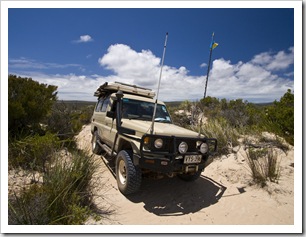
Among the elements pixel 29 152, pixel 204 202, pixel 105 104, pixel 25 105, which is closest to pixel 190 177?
pixel 204 202

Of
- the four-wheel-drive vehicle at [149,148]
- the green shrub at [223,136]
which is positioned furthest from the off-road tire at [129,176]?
the green shrub at [223,136]

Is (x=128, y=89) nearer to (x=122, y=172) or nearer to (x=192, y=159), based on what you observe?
(x=122, y=172)

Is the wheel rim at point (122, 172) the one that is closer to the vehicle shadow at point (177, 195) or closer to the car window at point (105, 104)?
the vehicle shadow at point (177, 195)

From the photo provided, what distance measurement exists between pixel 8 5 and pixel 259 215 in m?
4.96

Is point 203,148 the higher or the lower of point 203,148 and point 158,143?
the lower

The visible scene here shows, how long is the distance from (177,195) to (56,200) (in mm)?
2214

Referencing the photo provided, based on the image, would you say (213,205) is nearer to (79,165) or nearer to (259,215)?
(259,215)

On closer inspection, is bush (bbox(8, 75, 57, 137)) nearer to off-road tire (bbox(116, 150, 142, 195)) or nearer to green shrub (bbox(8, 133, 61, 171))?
green shrub (bbox(8, 133, 61, 171))

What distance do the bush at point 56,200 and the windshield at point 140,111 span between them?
162 cm

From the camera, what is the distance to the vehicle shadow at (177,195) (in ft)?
11.0

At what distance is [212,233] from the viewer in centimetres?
246

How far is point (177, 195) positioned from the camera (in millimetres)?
3838

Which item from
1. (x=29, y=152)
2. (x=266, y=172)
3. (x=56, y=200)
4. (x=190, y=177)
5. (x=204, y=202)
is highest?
(x=29, y=152)

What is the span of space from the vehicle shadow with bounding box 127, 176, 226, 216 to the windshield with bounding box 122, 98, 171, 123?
1.42m
